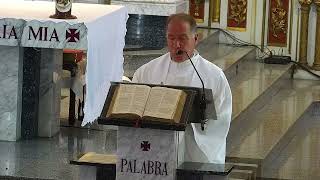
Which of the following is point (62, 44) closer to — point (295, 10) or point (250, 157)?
point (250, 157)

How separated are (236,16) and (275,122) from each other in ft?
11.6

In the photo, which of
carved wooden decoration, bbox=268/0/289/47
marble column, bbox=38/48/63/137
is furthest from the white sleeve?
carved wooden decoration, bbox=268/0/289/47

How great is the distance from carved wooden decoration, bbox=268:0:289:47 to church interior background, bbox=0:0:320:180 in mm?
14

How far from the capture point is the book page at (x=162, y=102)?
5.90m

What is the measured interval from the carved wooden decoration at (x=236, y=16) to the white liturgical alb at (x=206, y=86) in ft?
23.3

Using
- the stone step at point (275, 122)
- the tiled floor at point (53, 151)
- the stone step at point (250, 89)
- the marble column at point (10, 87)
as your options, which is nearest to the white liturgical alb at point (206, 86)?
the tiled floor at point (53, 151)

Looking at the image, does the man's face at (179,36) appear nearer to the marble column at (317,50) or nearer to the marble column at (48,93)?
the marble column at (48,93)

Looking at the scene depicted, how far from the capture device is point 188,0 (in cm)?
1382

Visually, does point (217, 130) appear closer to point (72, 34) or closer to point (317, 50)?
point (72, 34)

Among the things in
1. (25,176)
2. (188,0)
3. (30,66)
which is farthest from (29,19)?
(188,0)

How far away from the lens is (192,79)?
705cm

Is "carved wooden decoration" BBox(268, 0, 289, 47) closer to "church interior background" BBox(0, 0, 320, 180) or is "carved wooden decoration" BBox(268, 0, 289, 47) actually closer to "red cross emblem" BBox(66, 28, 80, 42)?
"church interior background" BBox(0, 0, 320, 180)

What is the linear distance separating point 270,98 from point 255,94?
0.78m

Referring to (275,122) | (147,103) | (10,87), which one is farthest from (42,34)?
(275,122)
